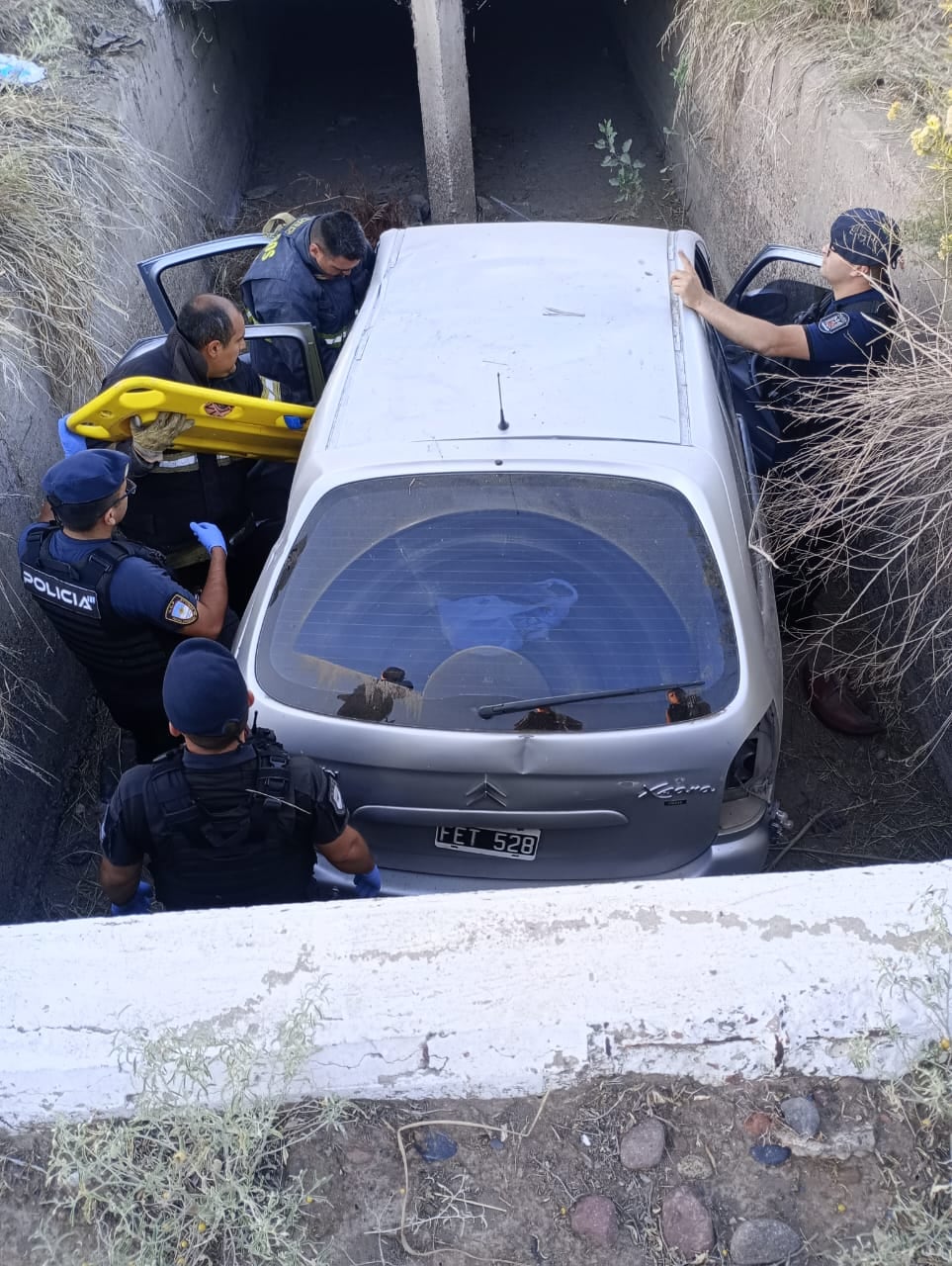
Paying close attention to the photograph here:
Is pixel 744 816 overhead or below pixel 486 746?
below

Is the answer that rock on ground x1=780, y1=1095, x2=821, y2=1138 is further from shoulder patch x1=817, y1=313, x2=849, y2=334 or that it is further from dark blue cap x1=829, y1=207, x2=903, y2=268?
dark blue cap x1=829, y1=207, x2=903, y2=268

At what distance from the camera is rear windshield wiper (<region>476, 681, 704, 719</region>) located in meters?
2.64

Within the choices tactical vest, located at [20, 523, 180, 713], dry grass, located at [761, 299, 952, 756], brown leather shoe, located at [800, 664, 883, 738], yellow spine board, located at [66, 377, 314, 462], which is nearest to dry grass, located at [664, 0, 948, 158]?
dry grass, located at [761, 299, 952, 756]

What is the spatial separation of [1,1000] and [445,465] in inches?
67.5

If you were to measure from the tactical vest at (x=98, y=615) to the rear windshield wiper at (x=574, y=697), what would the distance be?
4.04 feet

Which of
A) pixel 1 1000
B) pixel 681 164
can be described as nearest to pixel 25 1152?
pixel 1 1000

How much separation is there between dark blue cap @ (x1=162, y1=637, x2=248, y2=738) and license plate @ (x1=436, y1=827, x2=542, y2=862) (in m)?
0.72

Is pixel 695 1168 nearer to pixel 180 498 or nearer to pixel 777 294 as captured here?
pixel 180 498

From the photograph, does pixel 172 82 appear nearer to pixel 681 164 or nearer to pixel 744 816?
pixel 681 164

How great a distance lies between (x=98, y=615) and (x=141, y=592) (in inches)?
6.7

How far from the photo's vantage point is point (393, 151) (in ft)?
29.7

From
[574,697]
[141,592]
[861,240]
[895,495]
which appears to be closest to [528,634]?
[574,697]

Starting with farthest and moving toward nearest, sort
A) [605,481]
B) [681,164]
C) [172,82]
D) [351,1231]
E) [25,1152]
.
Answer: [681,164]
[172,82]
[605,481]
[25,1152]
[351,1231]

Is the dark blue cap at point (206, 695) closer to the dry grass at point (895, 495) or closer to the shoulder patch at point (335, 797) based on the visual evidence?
the shoulder patch at point (335, 797)
